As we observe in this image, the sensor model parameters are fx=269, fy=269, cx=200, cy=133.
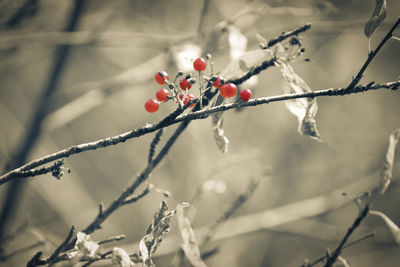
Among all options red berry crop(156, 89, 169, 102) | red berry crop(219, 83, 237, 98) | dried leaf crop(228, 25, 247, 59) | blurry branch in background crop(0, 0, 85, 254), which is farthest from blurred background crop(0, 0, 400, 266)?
red berry crop(219, 83, 237, 98)

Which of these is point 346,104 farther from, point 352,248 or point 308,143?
point 352,248

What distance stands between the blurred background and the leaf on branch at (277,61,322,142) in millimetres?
1453

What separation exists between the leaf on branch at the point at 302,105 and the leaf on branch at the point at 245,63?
0.26ft

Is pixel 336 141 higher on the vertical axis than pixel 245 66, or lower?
lower

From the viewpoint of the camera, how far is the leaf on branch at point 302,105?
1.11 meters

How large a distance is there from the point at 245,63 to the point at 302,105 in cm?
31

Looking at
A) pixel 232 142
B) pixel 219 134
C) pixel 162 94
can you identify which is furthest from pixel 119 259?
pixel 232 142

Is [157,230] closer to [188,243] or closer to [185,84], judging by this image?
[188,243]

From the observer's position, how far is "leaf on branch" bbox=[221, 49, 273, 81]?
1.20m

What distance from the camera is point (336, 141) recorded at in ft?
13.4

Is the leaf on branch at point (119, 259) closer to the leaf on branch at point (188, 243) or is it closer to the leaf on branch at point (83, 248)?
the leaf on branch at point (83, 248)

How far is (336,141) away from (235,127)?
159 cm

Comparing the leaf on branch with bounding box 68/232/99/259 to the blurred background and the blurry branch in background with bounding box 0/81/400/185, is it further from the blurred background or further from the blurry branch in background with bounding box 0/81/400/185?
the blurred background

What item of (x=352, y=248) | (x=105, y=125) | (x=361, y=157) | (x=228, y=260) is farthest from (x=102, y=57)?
(x=352, y=248)
